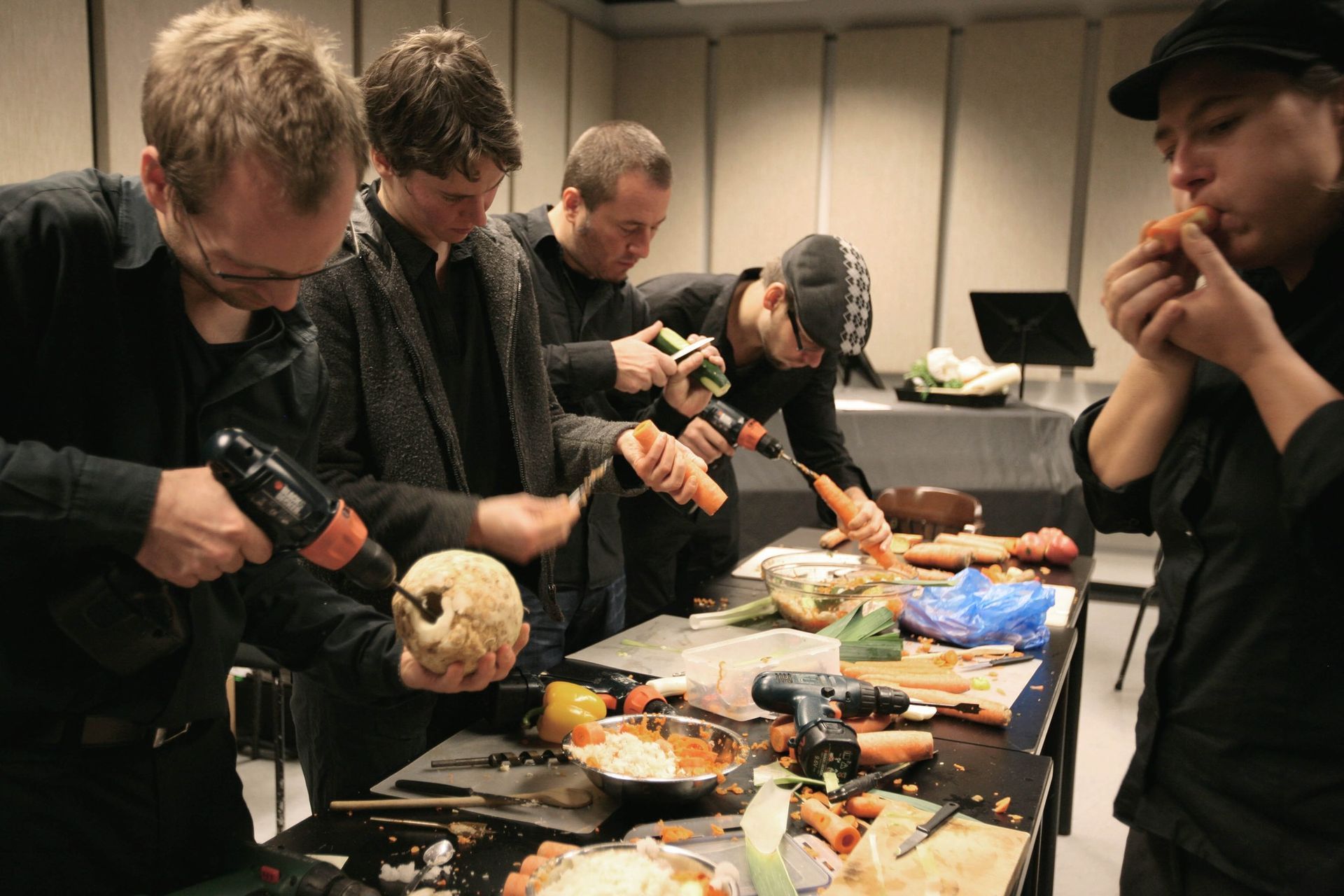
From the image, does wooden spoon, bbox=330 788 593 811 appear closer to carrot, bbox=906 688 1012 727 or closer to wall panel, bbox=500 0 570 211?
carrot, bbox=906 688 1012 727

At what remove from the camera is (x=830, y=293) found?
104 inches

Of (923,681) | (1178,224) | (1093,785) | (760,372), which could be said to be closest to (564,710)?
(923,681)

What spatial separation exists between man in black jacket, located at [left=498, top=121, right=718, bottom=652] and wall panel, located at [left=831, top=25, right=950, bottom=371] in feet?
13.8

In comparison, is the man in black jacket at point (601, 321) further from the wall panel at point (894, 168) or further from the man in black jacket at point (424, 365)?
the wall panel at point (894, 168)

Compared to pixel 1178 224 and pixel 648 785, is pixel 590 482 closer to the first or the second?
pixel 648 785

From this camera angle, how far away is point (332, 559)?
118 cm

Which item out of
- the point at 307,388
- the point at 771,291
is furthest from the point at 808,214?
the point at 307,388

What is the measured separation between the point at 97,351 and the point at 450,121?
76 cm

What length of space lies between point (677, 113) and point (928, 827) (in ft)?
22.5

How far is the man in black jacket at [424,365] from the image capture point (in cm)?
161

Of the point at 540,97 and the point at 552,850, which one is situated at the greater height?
the point at 540,97

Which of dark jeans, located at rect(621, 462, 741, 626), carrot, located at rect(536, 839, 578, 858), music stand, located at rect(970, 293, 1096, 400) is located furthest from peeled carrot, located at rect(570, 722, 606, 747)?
music stand, located at rect(970, 293, 1096, 400)

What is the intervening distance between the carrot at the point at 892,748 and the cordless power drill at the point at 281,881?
796 millimetres

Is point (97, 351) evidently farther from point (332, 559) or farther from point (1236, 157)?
point (1236, 157)
